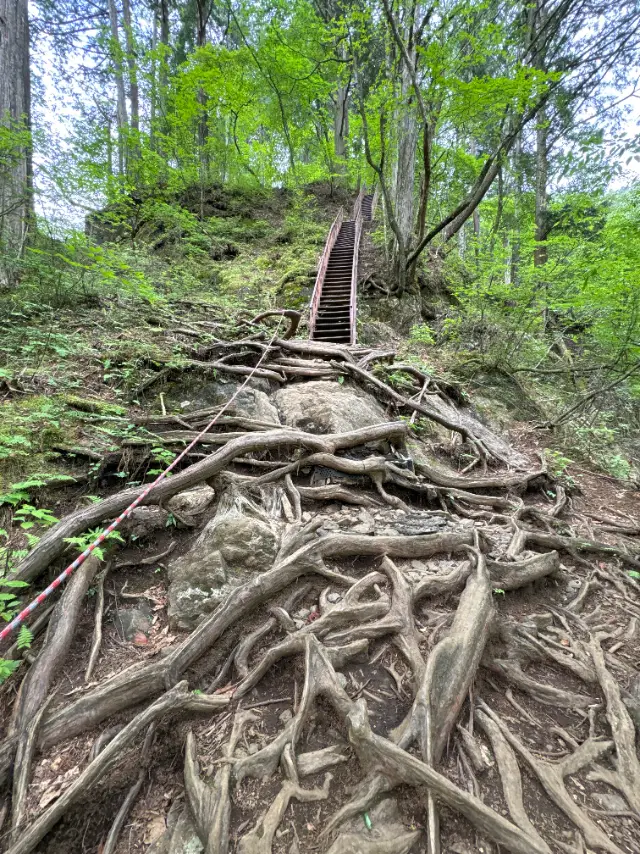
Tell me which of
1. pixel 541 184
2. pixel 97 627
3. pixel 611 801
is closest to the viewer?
pixel 611 801

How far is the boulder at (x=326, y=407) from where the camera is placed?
485cm

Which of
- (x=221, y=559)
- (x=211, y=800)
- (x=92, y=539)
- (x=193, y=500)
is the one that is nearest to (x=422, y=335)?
(x=193, y=500)

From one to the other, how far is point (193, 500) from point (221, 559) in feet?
3.33

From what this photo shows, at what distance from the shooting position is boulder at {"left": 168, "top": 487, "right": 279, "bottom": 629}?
103 inches

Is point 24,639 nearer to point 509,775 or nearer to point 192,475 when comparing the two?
point 192,475

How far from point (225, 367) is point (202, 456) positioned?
82.6 inches

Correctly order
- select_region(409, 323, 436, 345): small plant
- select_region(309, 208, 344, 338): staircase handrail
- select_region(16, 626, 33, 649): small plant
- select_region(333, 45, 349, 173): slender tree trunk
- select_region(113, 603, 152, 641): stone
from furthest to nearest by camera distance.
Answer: select_region(333, 45, 349, 173): slender tree trunk, select_region(409, 323, 436, 345): small plant, select_region(309, 208, 344, 338): staircase handrail, select_region(113, 603, 152, 641): stone, select_region(16, 626, 33, 649): small plant

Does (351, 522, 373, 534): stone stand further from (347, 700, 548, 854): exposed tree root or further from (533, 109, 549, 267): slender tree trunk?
(533, 109, 549, 267): slender tree trunk

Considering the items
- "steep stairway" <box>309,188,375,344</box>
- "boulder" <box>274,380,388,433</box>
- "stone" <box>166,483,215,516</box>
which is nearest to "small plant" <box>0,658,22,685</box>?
"stone" <box>166,483,215,516</box>

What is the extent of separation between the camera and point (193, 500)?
3670mm

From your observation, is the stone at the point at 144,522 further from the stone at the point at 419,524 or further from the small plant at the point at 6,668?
the stone at the point at 419,524

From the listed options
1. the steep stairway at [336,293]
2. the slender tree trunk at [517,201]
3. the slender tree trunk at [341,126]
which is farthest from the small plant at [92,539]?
the slender tree trunk at [341,126]

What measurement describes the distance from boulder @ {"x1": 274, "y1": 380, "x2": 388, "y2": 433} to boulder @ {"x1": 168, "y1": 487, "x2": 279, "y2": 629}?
1.74 m

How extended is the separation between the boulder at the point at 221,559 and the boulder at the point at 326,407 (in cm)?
174
